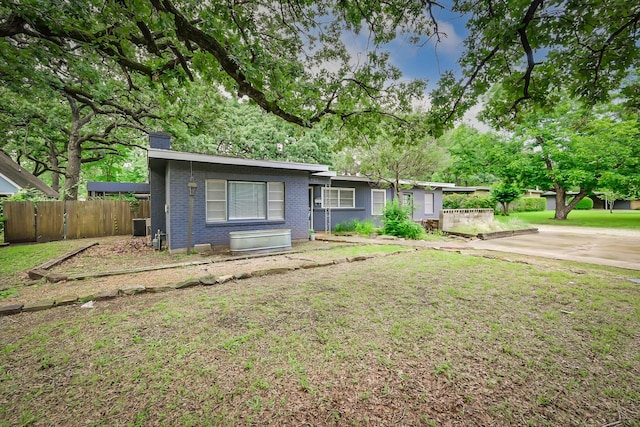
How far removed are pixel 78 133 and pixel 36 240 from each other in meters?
8.23

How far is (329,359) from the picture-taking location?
2600 mm

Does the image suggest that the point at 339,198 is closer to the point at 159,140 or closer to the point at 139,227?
the point at 159,140

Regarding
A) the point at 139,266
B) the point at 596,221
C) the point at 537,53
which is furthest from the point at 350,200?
the point at 596,221

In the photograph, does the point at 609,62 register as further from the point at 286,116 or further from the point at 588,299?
the point at 286,116

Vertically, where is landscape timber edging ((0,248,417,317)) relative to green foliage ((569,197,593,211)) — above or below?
below

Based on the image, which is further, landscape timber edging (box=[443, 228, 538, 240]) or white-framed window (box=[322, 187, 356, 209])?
white-framed window (box=[322, 187, 356, 209])

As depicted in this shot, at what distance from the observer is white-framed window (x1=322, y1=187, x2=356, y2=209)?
555 inches

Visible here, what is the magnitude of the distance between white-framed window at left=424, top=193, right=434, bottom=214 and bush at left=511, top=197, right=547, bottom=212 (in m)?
16.8

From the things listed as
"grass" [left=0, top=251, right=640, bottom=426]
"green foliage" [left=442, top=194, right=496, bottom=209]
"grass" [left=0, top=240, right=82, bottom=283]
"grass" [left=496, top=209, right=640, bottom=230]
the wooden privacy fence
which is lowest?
"grass" [left=0, top=251, right=640, bottom=426]

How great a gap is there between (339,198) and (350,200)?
747 mm

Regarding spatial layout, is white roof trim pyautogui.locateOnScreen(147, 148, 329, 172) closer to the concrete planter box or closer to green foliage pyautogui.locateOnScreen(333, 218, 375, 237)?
the concrete planter box

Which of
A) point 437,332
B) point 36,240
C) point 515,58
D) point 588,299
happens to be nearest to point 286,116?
point 515,58

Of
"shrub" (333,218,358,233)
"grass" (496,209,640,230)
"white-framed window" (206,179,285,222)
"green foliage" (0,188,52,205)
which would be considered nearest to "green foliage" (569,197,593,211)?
"grass" (496,209,640,230)

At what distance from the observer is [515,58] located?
4602mm
